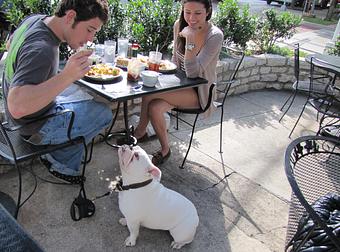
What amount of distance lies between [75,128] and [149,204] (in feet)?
2.43

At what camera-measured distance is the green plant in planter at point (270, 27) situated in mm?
5723

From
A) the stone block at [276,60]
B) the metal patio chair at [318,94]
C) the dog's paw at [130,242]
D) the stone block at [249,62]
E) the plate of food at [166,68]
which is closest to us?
the dog's paw at [130,242]

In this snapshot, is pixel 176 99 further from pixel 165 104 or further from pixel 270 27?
pixel 270 27

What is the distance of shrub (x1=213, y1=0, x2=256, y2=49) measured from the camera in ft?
16.1

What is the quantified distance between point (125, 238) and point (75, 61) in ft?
4.04

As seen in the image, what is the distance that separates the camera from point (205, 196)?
2.87 m

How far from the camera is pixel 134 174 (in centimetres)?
204

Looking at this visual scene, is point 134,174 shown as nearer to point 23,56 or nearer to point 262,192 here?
point 23,56

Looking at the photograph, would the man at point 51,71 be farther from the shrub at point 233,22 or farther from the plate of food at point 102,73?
the shrub at point 233,22

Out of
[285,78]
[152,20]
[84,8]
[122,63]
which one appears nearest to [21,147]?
[84,8]

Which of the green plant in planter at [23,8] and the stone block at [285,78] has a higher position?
the green plant in planter at [23,8]

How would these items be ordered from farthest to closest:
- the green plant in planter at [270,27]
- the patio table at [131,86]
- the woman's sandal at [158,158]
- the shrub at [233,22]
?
the green plant in planter at [270,27], the shrub at [233,22], the woman's sandal at [158,158], the patio table at [131,86]

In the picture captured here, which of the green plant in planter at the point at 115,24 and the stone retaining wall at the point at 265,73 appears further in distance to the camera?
the stone retaining wall at the point at 265,73

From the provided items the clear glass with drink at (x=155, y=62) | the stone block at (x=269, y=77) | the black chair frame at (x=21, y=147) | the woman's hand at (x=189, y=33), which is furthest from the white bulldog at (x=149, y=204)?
the stone block at (x=269, y=77)
